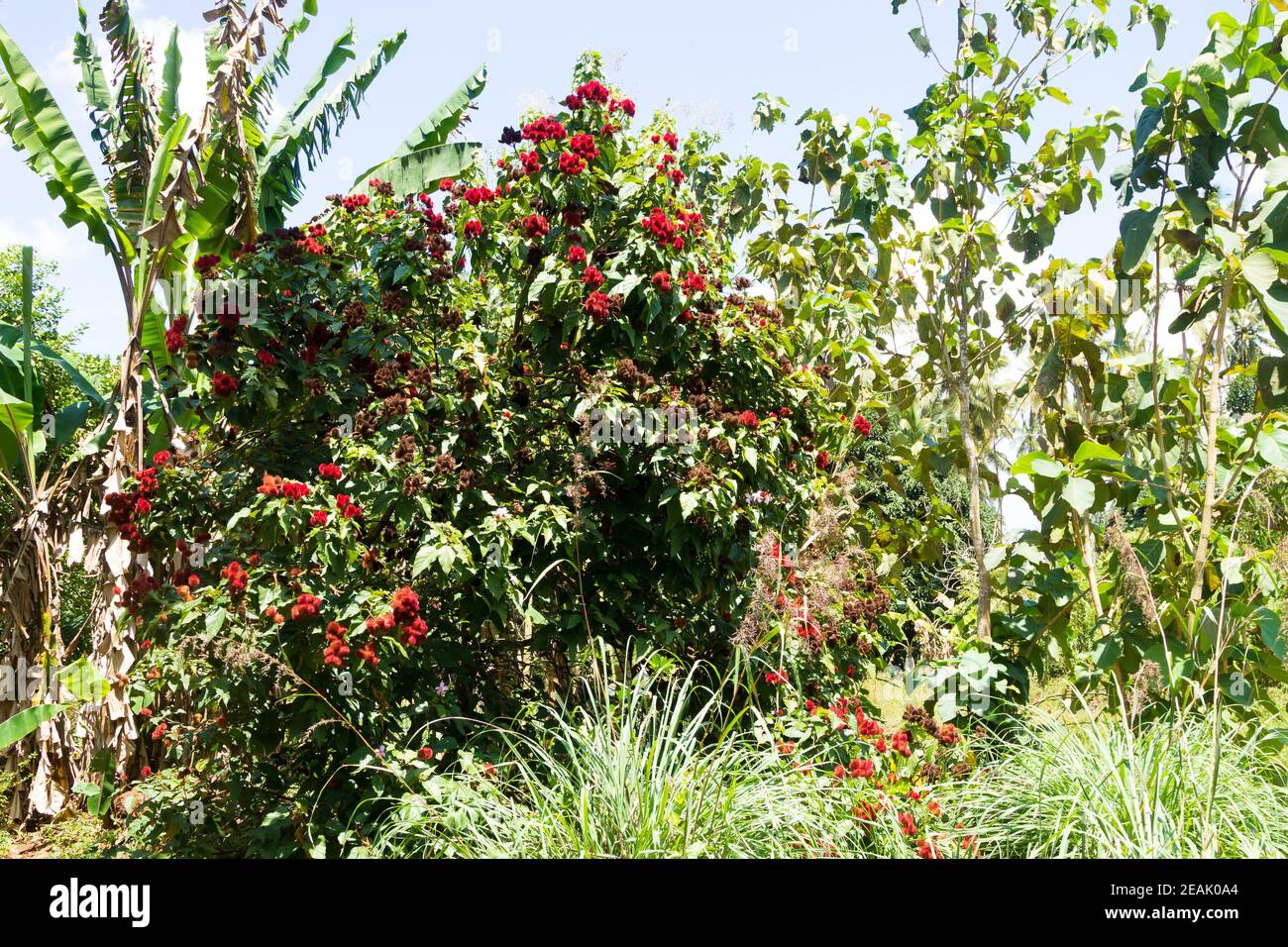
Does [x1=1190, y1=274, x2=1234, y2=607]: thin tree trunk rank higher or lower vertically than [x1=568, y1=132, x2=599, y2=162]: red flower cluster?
lower

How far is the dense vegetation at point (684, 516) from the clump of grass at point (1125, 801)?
0.02 m

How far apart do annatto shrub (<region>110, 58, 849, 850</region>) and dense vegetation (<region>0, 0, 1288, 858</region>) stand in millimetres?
22

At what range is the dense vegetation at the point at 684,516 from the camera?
3.28m

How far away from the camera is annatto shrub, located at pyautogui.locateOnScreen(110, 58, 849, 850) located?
347 cm

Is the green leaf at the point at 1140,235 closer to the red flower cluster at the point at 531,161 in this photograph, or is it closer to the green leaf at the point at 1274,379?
the green leaf at the point at 1274,379

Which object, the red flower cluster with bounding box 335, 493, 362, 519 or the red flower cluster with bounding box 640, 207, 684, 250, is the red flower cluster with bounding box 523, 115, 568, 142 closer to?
the red flower cluster with bounding box 640, 207, 684, 250

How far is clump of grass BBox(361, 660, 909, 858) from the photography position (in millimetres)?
2838

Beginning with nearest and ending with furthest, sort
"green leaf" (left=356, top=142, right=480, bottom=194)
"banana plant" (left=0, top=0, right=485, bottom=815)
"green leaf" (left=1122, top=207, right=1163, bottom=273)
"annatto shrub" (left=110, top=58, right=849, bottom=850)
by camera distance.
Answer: "annatto shrub" (left=110, top=58, right=849, bottom=850) < "green leaf" (left=1122, top=207, right=1163, bottom=273) < "banana plant" (left=0, top=0, right=485, bottom=815) < "green leaf" (left=356, top=142, right=480, bottom=194)

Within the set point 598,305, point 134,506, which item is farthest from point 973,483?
point 134,506

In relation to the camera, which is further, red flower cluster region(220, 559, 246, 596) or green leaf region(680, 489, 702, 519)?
green leaf region(680, 489, 702, 519)

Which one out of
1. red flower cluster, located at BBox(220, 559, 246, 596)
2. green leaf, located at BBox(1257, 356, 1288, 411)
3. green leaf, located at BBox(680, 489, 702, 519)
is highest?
green leaf, located at BBox(1257, 356, 1288, 411)

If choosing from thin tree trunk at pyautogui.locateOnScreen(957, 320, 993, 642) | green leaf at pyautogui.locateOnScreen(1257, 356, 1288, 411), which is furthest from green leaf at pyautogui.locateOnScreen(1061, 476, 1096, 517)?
thin tree trunk at pyautogui.locateOnScreen(957, 320, 993, 642)

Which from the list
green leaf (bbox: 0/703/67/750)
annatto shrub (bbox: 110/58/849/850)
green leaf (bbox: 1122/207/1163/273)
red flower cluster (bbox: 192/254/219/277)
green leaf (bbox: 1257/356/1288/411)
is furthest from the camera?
green leaf (bbox: 0/703/67/750)
